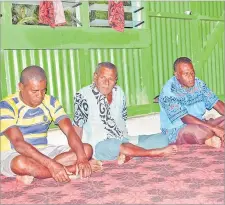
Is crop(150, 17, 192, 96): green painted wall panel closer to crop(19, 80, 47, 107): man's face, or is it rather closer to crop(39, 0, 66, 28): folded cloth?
crop(39, 0, 66, 28): folded cloth

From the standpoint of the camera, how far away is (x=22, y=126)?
9.86 feet

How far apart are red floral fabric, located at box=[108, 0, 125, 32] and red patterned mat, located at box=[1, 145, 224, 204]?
1.85 metres

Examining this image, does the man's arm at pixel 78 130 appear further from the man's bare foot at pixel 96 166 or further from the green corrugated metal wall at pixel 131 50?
the green corrugated metal wall at pixel 131 50

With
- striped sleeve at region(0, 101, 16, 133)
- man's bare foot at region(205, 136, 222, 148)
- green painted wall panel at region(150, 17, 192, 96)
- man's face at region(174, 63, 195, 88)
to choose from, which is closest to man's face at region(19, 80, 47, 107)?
striped sleeve at region(0, 101, 16, 133)

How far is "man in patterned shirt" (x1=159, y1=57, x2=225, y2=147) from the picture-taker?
387 cm

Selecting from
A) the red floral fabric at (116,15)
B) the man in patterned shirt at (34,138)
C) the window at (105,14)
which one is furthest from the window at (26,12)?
the man in patterned shirt at (34,138)

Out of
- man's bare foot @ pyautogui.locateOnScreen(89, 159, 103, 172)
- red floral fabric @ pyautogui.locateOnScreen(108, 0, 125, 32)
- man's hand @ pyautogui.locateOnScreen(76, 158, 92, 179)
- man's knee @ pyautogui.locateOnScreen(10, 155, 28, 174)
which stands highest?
red floral fabric @ pyautogui.locateOnScreen(108, 0, 125, 32)

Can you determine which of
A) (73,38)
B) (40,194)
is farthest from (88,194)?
(73,38)

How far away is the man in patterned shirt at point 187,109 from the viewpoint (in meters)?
3.87

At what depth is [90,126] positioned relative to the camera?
356 centimetres

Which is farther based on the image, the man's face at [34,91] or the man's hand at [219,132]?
the man's hand at [219,132]

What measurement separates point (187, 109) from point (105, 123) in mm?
1107

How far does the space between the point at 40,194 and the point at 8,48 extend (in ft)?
5.78

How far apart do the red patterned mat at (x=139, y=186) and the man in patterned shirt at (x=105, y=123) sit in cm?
15
